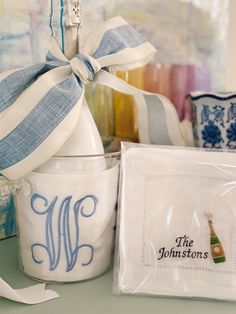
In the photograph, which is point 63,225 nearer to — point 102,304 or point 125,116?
point 102,304

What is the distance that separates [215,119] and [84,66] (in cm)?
23

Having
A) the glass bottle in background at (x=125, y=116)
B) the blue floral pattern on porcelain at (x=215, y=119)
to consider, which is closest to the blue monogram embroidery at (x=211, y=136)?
the blue floral pattern on porcelain at (x=215, y=119)

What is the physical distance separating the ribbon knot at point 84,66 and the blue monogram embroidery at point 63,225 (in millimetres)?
115

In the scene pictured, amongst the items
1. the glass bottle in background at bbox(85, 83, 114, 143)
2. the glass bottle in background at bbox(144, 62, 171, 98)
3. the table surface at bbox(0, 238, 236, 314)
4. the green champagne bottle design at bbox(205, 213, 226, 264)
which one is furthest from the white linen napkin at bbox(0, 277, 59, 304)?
the glass bottle in background at bbox(144, 62, 171, 98)

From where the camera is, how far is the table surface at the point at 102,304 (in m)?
0.42

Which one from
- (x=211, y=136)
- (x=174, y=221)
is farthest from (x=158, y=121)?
(x=174, y=221)

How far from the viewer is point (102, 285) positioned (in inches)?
18.4

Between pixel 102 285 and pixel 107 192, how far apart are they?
0.30 feet

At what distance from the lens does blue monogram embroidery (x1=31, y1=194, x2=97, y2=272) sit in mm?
448

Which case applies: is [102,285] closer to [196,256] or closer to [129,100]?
[196,256]

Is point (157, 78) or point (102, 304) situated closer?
point (102, 304)

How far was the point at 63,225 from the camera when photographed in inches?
17.8

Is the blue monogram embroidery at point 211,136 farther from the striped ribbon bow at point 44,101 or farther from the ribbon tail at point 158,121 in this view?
the striped ribbon bow at point 44,101

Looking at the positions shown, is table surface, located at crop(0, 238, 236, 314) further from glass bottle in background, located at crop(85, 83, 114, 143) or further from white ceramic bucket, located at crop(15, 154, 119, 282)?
glass bottle in background, located at crop(85, 83, 114, 143)
